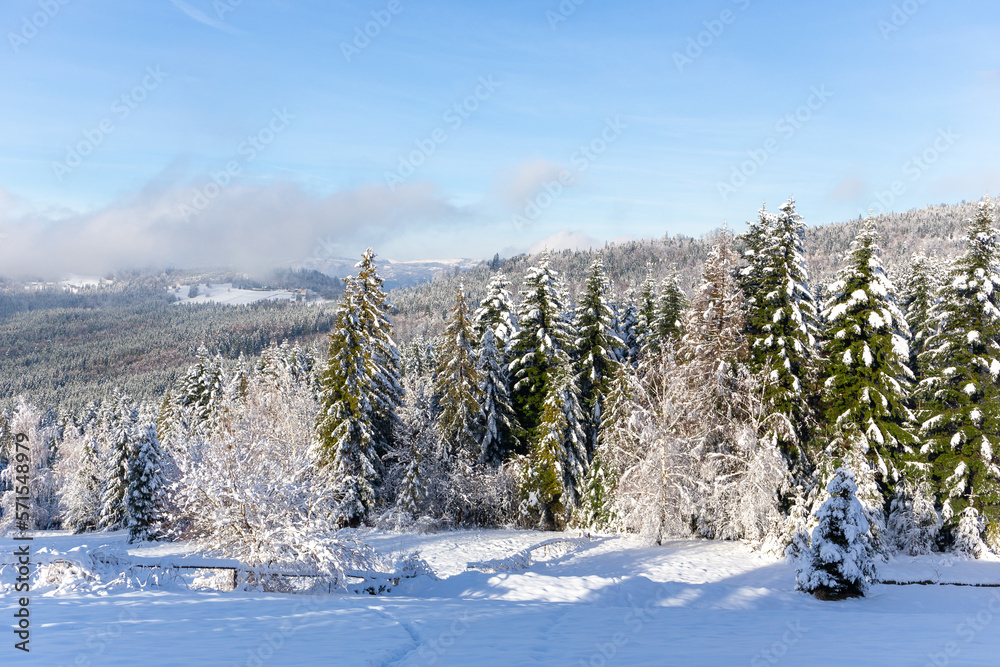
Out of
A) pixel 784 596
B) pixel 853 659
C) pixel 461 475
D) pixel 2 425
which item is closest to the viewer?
pixel 853 659

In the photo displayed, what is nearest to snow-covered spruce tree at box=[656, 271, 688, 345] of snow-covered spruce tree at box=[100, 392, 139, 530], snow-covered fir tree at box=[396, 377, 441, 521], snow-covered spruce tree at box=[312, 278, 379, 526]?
snow-covered fir tree at box=[396, 377, 441, 521]

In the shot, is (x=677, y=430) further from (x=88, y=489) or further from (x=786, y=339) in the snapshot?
(x=88, y=489)

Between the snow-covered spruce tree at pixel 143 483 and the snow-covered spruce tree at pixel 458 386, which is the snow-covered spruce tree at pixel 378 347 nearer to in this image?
the snow-covered spruce tree at pixel 458 386

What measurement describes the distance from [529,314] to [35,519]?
61.7 metres

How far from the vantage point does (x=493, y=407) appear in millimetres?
34156

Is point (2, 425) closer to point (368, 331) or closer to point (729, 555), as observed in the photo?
point (368, 331)

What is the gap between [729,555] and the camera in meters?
24.4

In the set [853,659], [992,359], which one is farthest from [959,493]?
[853,659]

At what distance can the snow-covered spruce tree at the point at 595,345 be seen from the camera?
33.7 m

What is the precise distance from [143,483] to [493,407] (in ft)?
74.8

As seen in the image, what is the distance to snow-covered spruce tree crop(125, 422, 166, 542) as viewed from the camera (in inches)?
1350

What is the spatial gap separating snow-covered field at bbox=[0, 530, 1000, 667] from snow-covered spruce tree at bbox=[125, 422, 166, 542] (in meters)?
22.9

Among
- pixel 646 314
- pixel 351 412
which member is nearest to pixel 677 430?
pixel 646 314

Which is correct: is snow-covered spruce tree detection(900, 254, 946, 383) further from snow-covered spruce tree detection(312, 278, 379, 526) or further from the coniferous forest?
snow-covered spruce tree detection(312, 278, 379, 526)
